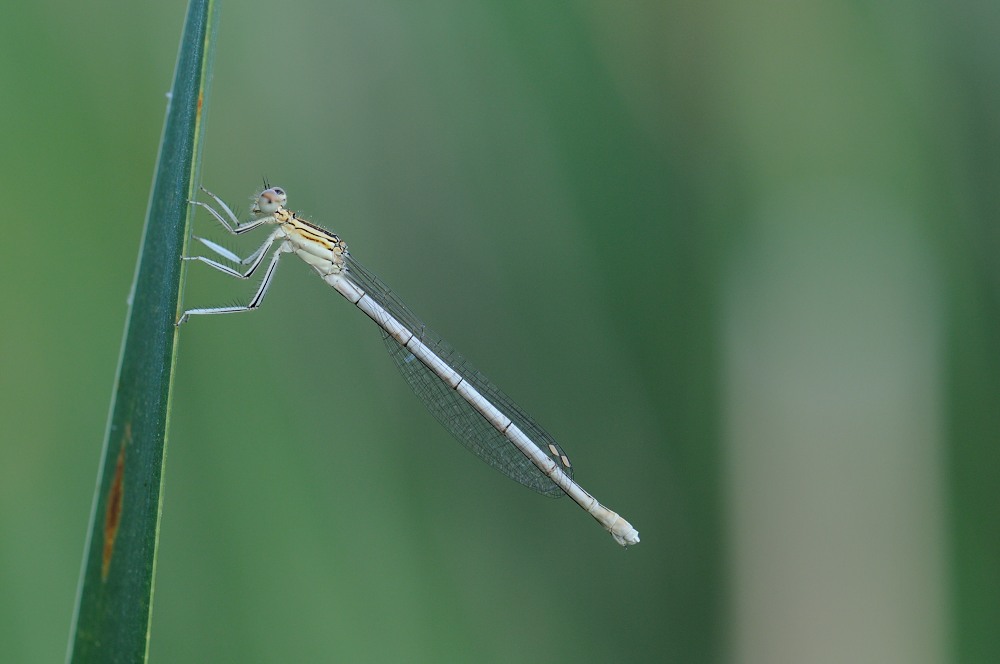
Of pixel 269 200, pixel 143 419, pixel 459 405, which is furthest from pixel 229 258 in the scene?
pixel 143 419

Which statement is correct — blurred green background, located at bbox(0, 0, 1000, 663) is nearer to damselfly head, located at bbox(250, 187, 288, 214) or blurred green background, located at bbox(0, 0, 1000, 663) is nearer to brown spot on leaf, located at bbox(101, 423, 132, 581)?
damselfly head, located at bbox(250, 187, 288, 214)

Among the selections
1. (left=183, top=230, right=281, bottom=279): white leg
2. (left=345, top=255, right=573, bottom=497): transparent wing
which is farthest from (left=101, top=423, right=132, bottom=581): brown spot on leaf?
(left=345, top=255, right=573, bottom=497): transparent wing

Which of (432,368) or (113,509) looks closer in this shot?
(113,509)

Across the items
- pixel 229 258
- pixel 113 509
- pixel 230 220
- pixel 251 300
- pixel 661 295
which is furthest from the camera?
pixel 661 295

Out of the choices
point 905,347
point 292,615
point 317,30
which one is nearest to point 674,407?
point 905,347

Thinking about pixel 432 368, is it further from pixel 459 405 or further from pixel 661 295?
pixel 661 295

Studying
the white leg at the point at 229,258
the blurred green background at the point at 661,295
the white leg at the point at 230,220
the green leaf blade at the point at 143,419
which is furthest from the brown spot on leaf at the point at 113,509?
the white leg at the point at 230,220
